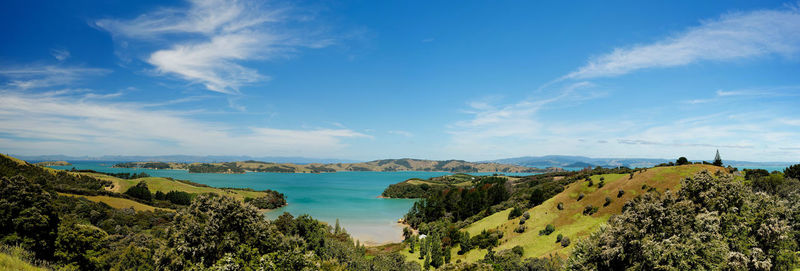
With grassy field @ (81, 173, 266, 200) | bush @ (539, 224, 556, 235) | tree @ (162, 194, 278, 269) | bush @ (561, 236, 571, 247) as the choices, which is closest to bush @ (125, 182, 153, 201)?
grassy field @ (81, 173, 266, 200)

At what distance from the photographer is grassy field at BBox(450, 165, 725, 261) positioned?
47.4m

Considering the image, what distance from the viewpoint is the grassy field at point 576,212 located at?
47406 millimetres

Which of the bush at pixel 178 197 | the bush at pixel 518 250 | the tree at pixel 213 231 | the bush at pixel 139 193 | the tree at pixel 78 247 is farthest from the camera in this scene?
the bush at pixel 178 197

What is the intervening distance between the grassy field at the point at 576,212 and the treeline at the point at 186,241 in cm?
1850

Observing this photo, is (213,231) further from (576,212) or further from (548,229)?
(576,212)

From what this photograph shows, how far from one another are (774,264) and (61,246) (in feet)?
184

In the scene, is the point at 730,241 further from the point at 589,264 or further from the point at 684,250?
the point at 589,264

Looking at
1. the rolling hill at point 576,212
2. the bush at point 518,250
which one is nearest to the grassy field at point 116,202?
the rolling hill at point 576,212

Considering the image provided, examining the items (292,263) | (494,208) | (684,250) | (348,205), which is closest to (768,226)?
(684,250)

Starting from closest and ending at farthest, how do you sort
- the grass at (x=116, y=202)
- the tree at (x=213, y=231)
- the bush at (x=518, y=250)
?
the tree at (x=213, y=231) < the bush at (x=518, y=250) < the grass at (x=116, y=202)

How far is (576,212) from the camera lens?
5484cm

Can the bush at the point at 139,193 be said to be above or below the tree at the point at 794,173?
below

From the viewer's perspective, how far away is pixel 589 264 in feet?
71.1

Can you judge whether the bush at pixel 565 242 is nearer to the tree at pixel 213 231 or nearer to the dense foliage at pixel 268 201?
the tree at pixel 213 231
